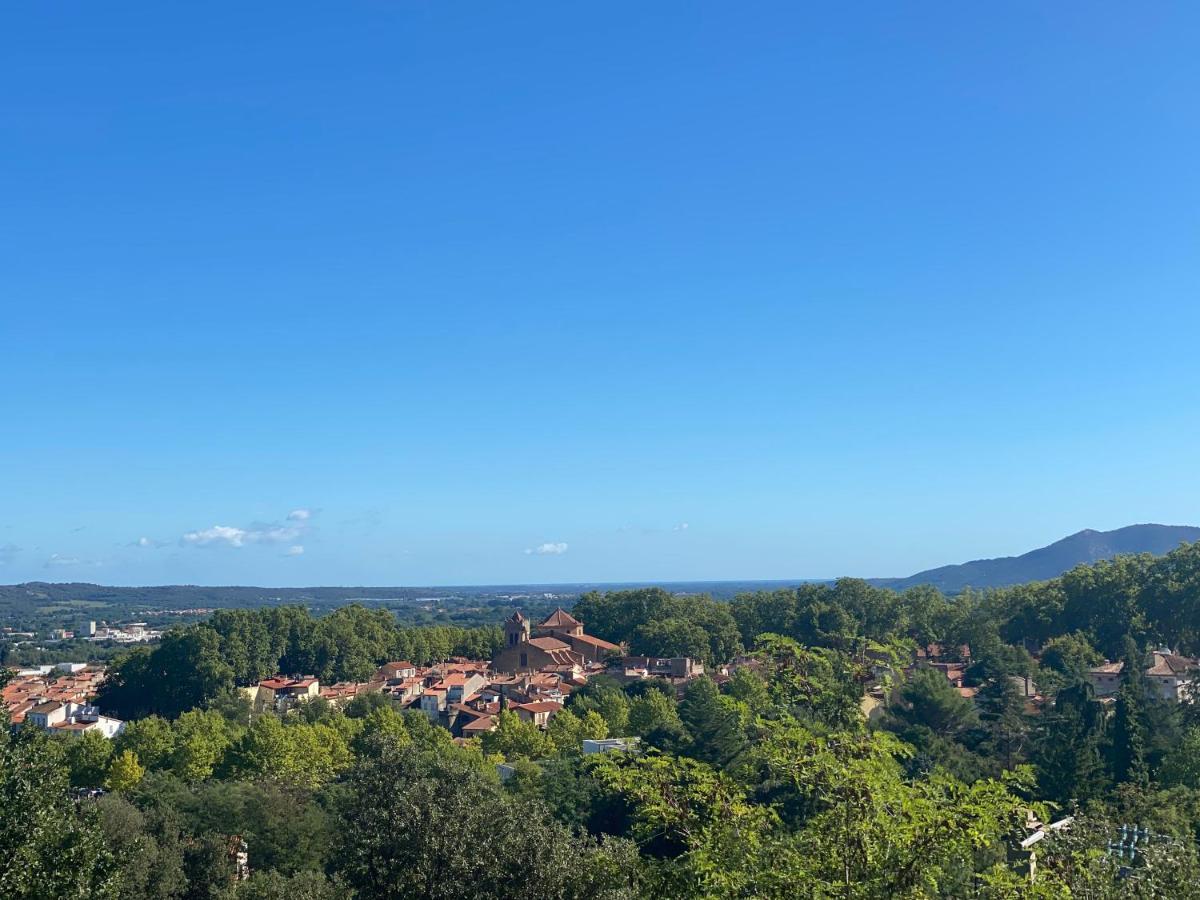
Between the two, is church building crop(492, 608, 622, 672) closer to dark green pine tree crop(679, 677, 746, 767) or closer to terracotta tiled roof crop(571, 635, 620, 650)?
terracotta tiled roof crop(571, 635, 620, 650)

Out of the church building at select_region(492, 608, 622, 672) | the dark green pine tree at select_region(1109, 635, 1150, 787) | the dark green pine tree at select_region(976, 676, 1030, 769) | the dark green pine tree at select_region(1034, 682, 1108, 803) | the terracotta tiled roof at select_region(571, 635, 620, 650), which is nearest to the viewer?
the dark green pine tree at select_region(1034, 682, 1108, 803)

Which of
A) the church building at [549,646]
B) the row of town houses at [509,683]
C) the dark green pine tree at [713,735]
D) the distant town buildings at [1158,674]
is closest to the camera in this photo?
the dark green pine tree at [713,735]

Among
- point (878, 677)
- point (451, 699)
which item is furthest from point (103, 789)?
point (878, 677)

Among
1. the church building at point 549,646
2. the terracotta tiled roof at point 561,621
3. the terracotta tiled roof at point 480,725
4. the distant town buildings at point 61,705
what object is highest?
the terracotta tiled roof at point 561,621

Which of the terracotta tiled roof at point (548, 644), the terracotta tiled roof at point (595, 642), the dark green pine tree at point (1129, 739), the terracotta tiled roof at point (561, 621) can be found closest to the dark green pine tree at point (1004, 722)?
the dark green pine tree at point (1129, 739)

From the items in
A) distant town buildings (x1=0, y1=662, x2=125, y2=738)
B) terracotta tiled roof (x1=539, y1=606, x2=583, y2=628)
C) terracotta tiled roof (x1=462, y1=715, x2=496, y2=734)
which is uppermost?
terracotta tiled roof (x1=539, y1=606, x2=583, y2=628)

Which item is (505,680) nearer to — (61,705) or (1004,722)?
(61,705)

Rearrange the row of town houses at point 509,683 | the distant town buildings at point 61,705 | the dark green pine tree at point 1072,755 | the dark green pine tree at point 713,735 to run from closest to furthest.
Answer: the dark green pine tree at point 1072,755 → the dark green pine tree at point 713,735 → the row of town houses at point 509,683 → the distant town buildings at point 61,705

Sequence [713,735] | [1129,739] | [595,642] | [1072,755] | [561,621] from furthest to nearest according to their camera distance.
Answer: [561,621] < [595,642] < [713,735] < [1129,739] < [1072,755]

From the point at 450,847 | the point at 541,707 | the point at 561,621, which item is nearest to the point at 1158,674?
the point at 541,707

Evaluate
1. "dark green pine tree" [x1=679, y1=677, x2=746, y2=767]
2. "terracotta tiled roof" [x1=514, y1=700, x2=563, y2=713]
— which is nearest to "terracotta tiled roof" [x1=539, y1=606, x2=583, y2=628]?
"terracotta tiled roof" [x1=514, y1=700, x2=563, y2=713]

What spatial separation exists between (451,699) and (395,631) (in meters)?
18.5

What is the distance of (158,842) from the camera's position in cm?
2592

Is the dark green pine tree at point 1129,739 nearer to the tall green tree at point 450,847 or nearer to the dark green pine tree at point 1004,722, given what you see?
the dark green pine tree at point 1004,722
